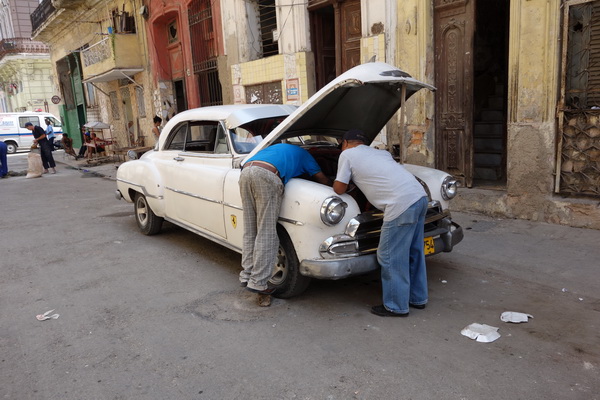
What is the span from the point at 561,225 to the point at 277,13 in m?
7.35

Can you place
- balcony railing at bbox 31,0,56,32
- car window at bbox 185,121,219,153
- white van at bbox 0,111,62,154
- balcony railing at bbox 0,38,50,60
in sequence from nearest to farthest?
car window at bbox 185,121,219,153
balcony railing at bbox 31,0,56,32
white van at bbox 0,111,62,154
balcony railing at bbox 0,38,50,60

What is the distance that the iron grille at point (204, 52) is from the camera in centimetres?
1336

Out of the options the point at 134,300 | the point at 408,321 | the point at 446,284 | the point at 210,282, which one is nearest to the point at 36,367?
the point at 134,300

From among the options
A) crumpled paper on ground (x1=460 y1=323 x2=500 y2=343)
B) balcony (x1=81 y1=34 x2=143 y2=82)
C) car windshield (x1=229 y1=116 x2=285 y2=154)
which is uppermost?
balcony (x1=81 y1=34 x2=143 y2=82)

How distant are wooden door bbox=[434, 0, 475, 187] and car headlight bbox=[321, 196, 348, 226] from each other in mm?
4386

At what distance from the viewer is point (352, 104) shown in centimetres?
479

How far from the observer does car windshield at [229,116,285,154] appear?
194 inches

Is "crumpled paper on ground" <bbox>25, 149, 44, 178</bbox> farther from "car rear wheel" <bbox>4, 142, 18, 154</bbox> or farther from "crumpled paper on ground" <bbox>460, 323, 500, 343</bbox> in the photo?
"crumpled paper on ground" <bbox>460, 323, 500, 343</bbox>

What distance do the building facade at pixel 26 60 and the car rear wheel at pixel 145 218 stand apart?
32.7 meters

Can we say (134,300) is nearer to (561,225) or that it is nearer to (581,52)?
(561,225)

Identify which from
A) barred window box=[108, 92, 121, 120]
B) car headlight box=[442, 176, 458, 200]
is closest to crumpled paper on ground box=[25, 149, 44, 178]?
barred window box=[108, 92, 121, 120]

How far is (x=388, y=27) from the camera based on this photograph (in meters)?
8.12

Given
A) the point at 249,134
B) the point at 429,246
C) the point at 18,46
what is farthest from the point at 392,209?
the point at 18,46

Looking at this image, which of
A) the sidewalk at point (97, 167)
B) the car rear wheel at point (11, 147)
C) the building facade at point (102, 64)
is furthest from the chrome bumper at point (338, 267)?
the car rear wheel at point (11, 147)
